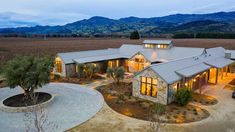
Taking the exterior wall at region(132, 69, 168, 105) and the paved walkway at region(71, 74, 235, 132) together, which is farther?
the exterior wall at region(132, 69, 168, 105)

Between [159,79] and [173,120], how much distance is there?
419cm

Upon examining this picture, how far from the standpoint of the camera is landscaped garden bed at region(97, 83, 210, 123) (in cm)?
1312

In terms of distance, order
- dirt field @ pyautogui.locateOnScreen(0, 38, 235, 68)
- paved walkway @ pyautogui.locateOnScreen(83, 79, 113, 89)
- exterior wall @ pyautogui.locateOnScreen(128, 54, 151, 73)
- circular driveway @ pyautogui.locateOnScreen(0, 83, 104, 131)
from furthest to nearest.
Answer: dirt field @ pyautogui.locateOnScreen(0, 38, 235, 68), exterior wall @ pyautogui.locateOnScreen(128, 54, 151, 73), paved walkway @ pyautogui.locateOnScreen(83, 79, 113, 89), circular driveway @ pyautogui.locateOnScreen(0, 83, 104, 131)

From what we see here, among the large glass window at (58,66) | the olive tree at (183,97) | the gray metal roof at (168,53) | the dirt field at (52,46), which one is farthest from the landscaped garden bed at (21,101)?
the dirt field at (52,46)

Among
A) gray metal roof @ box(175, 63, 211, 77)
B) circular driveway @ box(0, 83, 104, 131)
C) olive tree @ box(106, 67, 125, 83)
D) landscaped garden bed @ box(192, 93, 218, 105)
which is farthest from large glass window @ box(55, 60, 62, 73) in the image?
landscaped garden bed @ box(192, 93, 218, 105)

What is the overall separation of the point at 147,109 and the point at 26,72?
10.5m

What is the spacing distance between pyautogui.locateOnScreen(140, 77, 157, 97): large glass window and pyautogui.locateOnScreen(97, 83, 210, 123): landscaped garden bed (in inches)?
33.9

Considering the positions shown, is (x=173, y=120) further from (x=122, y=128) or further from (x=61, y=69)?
(x=61, y=69)

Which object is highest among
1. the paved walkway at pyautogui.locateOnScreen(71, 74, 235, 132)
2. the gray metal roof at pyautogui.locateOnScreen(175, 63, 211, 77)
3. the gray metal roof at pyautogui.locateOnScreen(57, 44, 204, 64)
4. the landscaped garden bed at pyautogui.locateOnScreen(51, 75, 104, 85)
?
the gray metal roof at pyautogui.locateOnScreen(57, 44, 204, 64)

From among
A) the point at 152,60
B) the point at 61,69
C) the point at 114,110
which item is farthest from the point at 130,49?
the point at 114,110

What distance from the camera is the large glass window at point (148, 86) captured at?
16.5m

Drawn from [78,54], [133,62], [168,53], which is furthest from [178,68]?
[78,54]

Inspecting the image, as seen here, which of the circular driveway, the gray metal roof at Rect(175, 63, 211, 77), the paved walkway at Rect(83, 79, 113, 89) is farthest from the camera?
the paved walkway at Rect(83, 79, 113, 89)

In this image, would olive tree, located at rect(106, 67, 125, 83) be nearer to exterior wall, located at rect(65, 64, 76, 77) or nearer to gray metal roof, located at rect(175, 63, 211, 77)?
gray metal roof, located at rect(175, 63, 211, 77)
